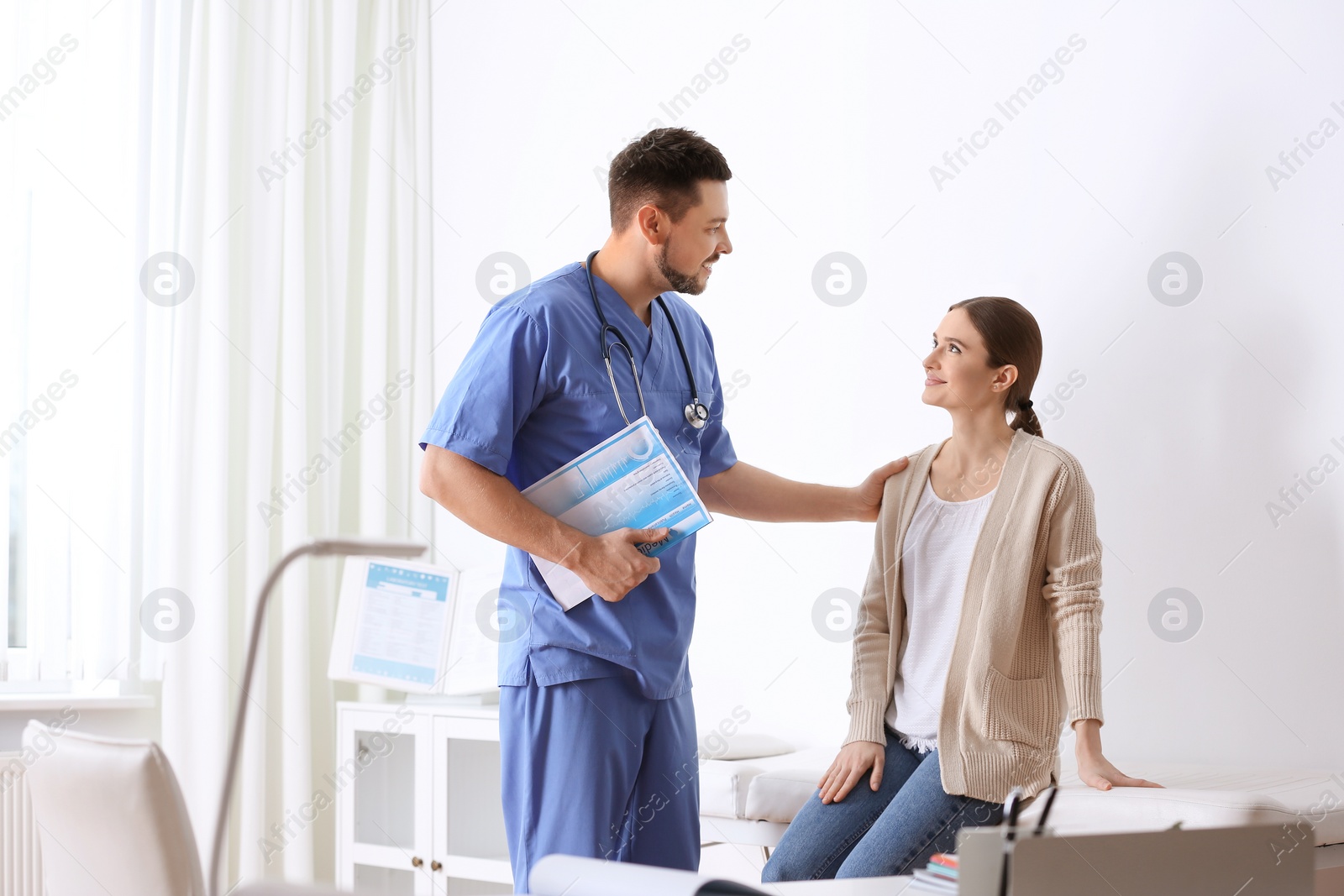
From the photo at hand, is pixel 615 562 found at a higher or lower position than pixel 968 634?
higher

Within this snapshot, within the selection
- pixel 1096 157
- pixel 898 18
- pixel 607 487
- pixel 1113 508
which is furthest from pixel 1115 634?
pixel 898 18

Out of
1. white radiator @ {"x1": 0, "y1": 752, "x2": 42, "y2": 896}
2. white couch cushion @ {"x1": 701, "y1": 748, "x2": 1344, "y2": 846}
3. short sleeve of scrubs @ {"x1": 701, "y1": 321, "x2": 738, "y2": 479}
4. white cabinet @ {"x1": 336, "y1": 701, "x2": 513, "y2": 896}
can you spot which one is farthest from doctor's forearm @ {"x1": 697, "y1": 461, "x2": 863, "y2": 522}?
white radiator @ {"x1": 0, "y1": 752, "x2": 42, "y2": 896}

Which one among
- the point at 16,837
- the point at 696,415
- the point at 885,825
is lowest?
the point at 16,837

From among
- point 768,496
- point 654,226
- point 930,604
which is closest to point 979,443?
point 930,604

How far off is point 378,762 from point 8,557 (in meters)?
1.01

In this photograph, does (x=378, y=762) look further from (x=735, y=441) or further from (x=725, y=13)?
(x=725, y=13)

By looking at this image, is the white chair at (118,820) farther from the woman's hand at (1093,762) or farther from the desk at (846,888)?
the woman's hand at (1093,762)

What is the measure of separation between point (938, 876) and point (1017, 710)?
68 centimetres

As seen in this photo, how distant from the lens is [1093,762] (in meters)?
1.64

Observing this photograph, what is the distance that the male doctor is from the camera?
165cm

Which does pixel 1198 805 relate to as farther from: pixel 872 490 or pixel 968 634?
pixel 872 490

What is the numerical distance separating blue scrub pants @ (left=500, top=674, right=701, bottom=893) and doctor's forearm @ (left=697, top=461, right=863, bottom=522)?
1.66ft

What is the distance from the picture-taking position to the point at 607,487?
1658mm

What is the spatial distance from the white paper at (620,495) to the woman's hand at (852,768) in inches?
18.0
